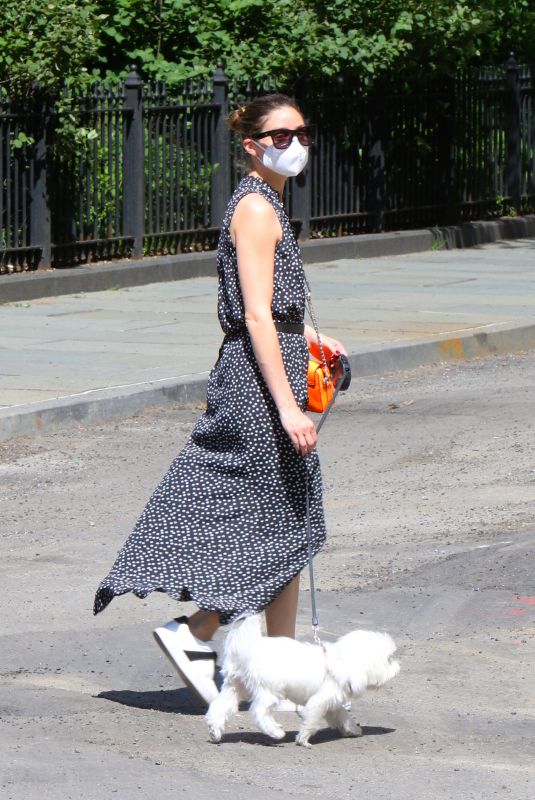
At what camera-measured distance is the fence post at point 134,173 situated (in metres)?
16.9

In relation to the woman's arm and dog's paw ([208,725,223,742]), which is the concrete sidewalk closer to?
the woman's arm

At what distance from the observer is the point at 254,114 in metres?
4.84

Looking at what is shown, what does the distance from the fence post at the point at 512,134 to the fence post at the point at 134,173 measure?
6.80 metres

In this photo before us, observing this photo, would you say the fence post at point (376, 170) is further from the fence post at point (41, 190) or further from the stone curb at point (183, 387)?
the stone curb at point (183, 387)

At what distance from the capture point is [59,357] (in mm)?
11492

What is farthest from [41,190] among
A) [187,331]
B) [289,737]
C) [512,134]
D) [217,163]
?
[289,737]

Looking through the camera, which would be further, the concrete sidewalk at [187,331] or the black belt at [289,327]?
the concrete sidewalk at [187,331]

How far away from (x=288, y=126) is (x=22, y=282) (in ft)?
34.3

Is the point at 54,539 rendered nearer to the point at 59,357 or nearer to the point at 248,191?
the point at 248,191

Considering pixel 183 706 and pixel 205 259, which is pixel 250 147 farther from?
pixel 205 259

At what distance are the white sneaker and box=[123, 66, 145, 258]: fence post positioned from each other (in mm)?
12527

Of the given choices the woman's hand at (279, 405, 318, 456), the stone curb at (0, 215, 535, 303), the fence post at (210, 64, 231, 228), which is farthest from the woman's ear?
the fence post at (210, 64, 231, 228)

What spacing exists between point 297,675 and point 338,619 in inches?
55.8

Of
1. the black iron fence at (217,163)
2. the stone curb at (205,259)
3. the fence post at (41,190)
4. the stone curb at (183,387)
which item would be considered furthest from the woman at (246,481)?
the fence post at (41,190)
